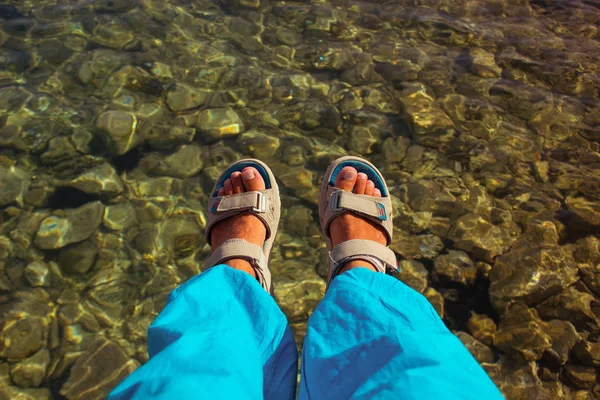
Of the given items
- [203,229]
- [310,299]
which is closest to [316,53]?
[203,229]

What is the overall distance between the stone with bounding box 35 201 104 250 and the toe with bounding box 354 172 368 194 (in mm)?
1607

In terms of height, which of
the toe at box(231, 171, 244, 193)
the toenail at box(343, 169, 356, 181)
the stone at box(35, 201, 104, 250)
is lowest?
the stone at box(35, 201, 104, 250)

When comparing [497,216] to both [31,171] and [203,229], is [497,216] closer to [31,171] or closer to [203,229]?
[203,229]

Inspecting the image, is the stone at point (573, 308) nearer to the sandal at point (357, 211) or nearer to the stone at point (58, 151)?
the sandal at point (357, 211)

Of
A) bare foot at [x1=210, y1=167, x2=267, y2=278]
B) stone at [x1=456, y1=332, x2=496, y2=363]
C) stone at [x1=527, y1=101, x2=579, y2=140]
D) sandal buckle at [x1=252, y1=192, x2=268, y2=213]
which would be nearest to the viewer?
stone at [x1=456, y1=332, x2=496, y2=363]

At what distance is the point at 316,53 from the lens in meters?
3.62

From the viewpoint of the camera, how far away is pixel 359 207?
2.65 m

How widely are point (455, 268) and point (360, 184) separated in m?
0.78

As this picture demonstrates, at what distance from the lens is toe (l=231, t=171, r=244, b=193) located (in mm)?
2736

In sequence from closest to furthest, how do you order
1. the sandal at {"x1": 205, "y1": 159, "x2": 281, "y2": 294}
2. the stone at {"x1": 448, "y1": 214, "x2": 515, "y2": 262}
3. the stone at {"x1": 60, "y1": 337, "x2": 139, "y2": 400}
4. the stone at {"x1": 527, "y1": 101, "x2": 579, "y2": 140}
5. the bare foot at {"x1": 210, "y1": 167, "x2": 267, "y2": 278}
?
the stone at {"x1": 60, "y1": 337, "x2": 139, "y2": 400}
the sandal at {"x1": 205, "y1": 159, "x2": 281, "y2": 294}
the bare foot at {"x1": 210, "y1": 167, "x2": 267, "y2": 278}
the stone at {"x1": 448, "y1": 214, "x2": 515, "y2": 262}
the stone at {"x1": 527, "y1": 101, "x2": 579, "y2": 140}

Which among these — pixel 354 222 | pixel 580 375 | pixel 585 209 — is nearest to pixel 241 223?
pixel 354 222

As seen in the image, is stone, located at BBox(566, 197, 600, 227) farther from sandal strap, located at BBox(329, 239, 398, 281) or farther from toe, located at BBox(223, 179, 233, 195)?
toe, located at BBox(223, 179, 233, 195)

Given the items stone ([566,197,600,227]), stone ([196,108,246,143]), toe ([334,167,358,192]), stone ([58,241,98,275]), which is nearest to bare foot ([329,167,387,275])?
toe ([334,167,358,192])

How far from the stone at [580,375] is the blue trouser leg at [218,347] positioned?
5.27 feet
